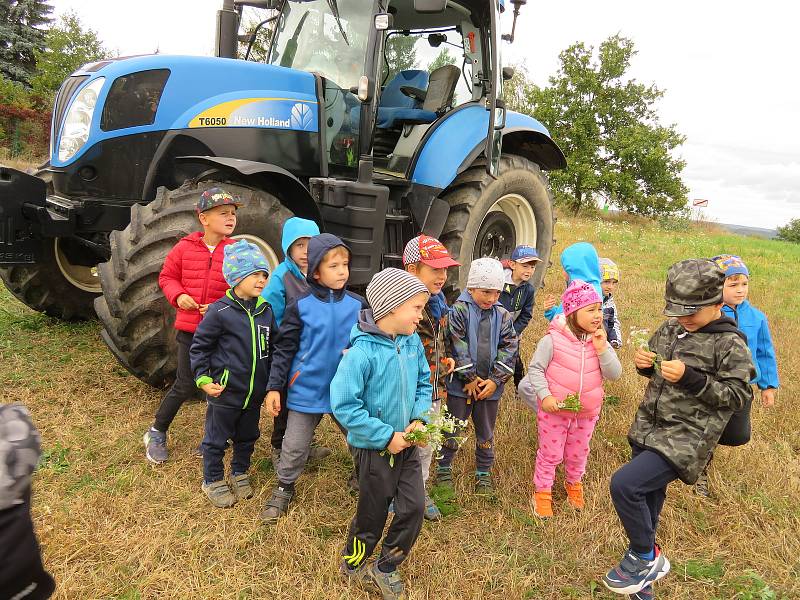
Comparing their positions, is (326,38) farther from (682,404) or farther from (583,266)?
(682,404)

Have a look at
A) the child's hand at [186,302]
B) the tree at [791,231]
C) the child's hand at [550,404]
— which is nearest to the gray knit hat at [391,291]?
the child's hand at [550,404]

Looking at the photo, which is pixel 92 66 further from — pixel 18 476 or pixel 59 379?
pixel 18 476

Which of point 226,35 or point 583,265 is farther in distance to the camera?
point 226,35

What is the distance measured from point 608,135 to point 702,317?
2580 centimetres

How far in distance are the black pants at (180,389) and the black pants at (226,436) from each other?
1.07 feet

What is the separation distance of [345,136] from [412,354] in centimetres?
248

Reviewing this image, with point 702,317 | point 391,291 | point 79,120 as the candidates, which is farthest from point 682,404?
point 79,120

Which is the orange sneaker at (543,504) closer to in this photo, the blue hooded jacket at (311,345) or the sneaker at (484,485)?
the sneaker at (484,485)

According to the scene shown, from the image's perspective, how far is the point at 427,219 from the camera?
457cm

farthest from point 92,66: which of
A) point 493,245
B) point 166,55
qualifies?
point 493,245

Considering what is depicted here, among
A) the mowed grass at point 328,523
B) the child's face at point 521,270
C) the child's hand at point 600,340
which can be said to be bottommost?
the mowed grass at point 328,523

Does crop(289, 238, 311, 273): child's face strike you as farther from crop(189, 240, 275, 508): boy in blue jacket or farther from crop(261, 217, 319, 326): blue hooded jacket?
crop(189, 240, 275, 508): boy in blue jacket

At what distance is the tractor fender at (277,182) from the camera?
3.43m

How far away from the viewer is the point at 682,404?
2291 millimetres
